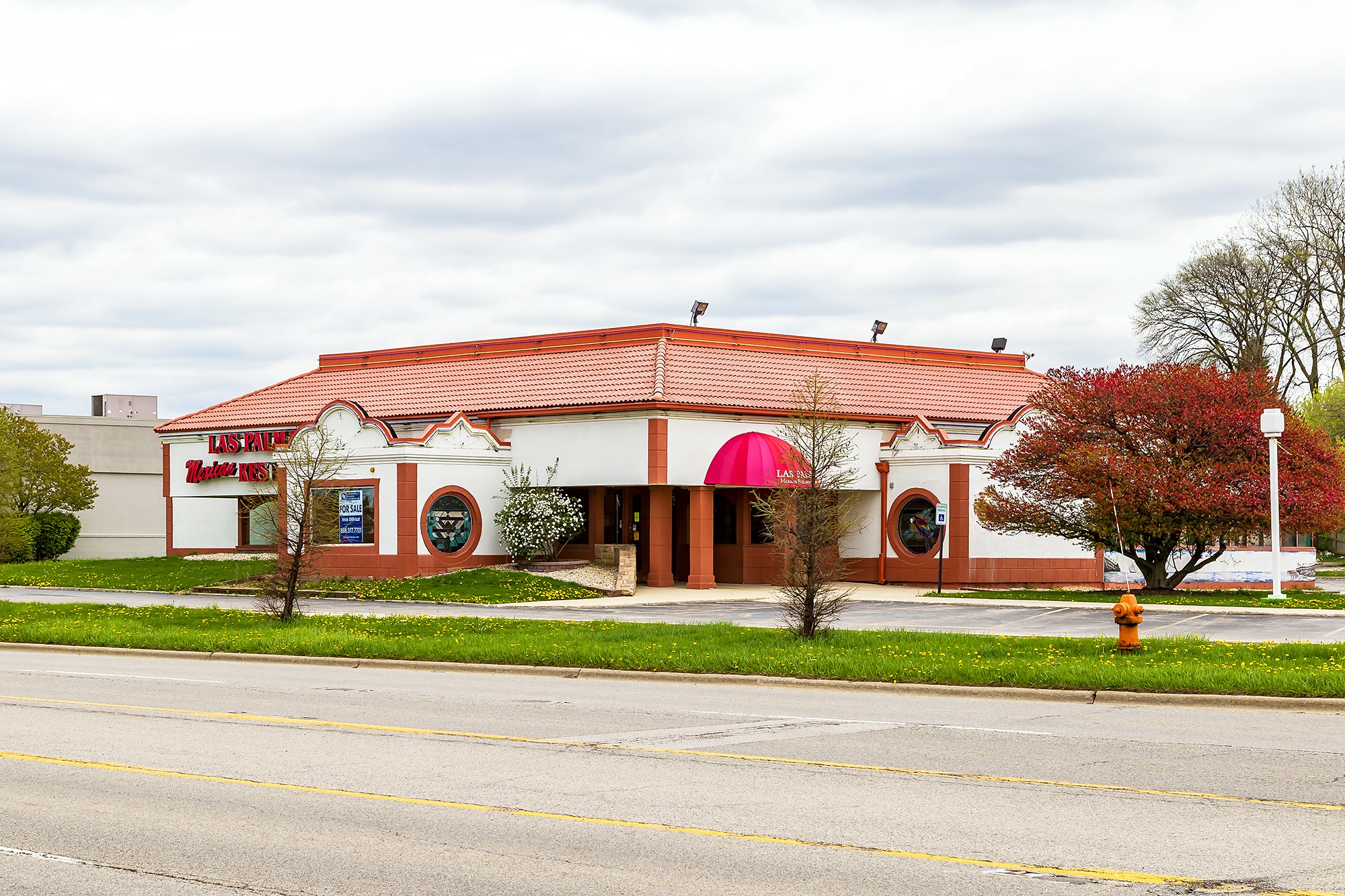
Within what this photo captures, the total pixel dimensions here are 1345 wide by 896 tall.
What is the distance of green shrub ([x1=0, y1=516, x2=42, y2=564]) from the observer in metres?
51.3

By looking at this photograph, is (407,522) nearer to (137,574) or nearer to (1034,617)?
(137,574)

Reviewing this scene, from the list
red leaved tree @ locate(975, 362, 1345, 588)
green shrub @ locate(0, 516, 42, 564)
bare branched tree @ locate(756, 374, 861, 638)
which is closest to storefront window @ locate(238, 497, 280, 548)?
green shrub @ locate(0, 516, 42, 564)

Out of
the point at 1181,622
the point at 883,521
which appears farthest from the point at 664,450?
the point at 1181,622

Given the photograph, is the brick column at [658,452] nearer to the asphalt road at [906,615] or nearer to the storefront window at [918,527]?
the asphalt road at [906,615]

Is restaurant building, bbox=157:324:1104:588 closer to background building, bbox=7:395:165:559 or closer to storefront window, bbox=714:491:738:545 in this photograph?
storefront window, bbox=714:491:738:545

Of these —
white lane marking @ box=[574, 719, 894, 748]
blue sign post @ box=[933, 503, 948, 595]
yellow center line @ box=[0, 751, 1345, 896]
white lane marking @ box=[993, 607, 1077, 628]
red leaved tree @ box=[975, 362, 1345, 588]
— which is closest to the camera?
yellow center line @ box=[0, 751, 1345, 896]

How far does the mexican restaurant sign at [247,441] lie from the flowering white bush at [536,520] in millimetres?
8879

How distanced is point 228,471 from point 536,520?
1324 centimetres

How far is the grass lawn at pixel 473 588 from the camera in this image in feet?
104

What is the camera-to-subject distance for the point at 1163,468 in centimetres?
2961

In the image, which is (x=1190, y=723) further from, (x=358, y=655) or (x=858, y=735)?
(x=358, y=655)

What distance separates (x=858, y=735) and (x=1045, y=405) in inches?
870

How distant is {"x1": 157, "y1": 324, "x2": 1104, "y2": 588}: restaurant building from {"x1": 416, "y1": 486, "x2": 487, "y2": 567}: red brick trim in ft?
0.16

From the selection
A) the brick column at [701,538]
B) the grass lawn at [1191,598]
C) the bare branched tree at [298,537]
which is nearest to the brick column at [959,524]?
the grass lawn at [1191,598]
